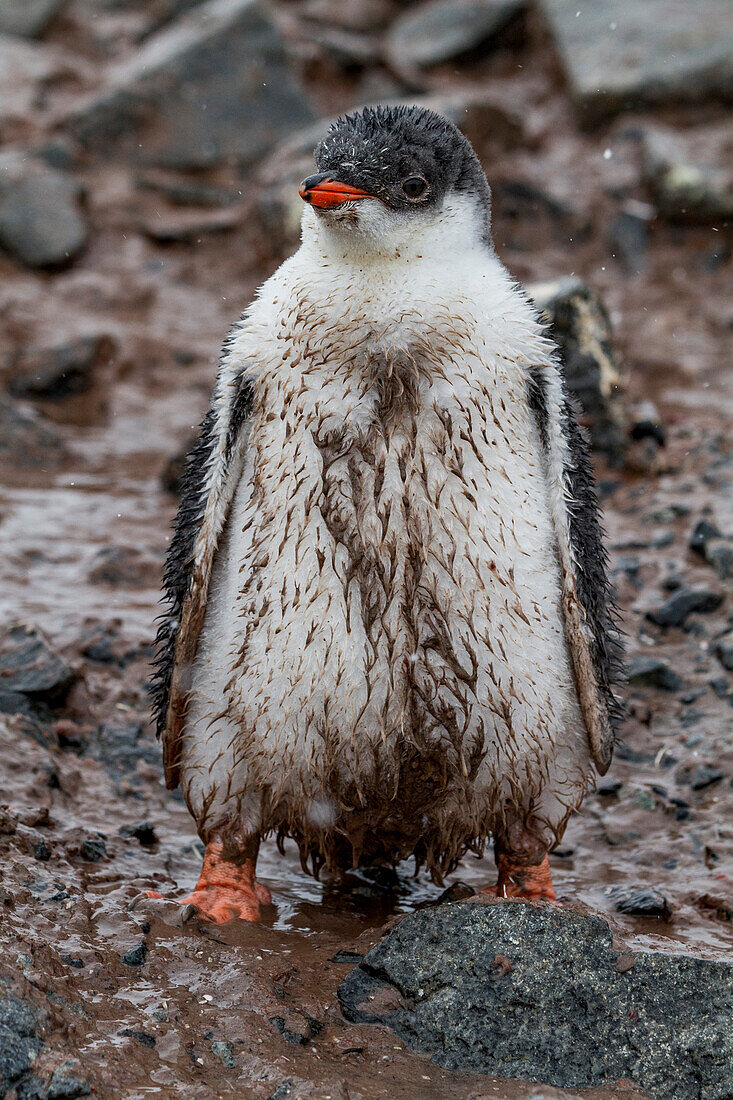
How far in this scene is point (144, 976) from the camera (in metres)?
3.25

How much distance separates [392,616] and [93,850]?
1378 mm

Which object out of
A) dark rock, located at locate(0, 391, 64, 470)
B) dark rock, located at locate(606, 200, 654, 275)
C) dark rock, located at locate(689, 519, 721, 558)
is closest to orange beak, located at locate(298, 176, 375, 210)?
dark rock, located at locate(689, 519, 721, 558)

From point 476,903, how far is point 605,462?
14.8ft

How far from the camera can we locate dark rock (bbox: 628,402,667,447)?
7431mm

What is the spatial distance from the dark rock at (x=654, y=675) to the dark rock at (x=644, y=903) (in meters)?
1.48

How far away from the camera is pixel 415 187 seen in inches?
140

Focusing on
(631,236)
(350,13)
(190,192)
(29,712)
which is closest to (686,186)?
(631,236)

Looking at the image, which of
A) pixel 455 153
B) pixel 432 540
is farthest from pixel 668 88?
pixel 432 540

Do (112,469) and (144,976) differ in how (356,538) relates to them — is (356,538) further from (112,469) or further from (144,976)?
(112,469)

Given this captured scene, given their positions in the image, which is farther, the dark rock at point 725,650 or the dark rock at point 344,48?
the dark rock at point 344,48

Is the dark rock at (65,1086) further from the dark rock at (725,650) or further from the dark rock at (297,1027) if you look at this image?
the dark rock at (725,650)

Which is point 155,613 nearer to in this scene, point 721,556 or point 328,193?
point 721,556

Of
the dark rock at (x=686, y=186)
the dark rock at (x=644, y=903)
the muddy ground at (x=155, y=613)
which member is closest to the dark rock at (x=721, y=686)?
the muddy ground at (x=155, y=613)

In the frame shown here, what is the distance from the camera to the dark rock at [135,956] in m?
3.31
